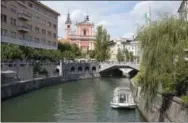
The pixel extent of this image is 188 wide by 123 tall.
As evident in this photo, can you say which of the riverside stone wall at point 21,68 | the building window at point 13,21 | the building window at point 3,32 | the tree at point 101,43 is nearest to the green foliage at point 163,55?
the riverside stone wall at point 21,68

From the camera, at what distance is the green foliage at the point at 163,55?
22.1 m

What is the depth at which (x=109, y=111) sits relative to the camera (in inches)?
1404

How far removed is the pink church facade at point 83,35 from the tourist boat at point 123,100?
10196cm

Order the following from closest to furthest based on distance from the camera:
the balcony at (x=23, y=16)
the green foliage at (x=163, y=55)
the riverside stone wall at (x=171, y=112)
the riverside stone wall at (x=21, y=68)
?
the riverside stone wall at (x=171, y=112) < the green foliage at (x=163, y=55) < the riverside stone wall at (x=21, y=68) < the balcony at (x=23, y=16)

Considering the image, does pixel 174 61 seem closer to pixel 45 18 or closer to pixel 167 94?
pixel 167 94

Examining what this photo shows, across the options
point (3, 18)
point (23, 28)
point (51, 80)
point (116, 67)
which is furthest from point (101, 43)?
point (3, 18)

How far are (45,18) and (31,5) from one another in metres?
11.0

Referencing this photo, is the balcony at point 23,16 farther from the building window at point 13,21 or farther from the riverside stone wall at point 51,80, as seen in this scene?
the riverside stone wall at point 51,80

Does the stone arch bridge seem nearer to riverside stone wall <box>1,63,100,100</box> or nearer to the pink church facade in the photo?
riverside stone wall <box>1,63,100,100</box>

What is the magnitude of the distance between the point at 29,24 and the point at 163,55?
5835 centimetres

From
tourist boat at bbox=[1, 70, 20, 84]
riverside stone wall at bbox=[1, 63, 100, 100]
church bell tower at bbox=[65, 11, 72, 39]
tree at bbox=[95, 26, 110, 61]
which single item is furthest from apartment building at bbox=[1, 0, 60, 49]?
church bell tower at bbox=[65, 11, 72, 39]

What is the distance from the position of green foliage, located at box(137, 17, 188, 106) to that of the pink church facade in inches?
4579

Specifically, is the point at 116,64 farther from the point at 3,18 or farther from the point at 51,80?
the point at 3,18

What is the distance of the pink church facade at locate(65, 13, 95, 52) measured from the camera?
141 m
